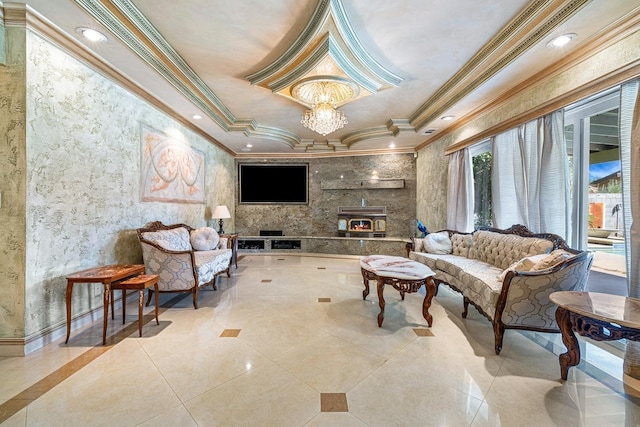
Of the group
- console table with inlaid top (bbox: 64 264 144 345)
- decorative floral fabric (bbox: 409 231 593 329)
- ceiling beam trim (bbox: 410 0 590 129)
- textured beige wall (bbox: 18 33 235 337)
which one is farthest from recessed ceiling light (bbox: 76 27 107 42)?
decorative floral fabric (bbox: 409 231 593 329)

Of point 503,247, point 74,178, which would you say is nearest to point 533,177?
point 503,247

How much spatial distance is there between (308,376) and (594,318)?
6.01 feet

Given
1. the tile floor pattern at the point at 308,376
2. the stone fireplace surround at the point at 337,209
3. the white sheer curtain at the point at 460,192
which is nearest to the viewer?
the tile floor pattern at the point at 308,376

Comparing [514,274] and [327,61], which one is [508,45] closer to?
[327,61]

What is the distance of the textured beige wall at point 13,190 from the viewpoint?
2.07 m

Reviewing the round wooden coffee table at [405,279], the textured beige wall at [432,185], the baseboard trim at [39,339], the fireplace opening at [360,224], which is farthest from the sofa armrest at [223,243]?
the textured beige wall at [432,185]

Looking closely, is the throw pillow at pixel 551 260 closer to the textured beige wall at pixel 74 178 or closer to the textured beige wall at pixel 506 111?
the textured beige wall at pixel 506 111

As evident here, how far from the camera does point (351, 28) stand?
2.36 m

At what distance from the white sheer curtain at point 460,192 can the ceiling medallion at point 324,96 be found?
2137 mm

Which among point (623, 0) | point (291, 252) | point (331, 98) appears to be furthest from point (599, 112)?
point (291, 252)

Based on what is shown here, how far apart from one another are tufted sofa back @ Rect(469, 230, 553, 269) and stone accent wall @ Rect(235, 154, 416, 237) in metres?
2.90

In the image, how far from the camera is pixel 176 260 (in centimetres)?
298

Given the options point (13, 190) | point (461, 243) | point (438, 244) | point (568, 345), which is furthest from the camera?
point (438, 244)

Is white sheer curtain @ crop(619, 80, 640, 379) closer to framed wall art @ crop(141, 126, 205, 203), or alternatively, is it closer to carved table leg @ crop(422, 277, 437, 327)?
carved table leg @ crop(422, 277, 437, 327)
